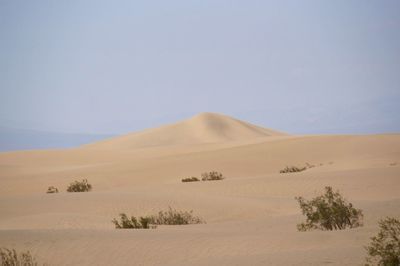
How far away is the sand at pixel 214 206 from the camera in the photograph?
9.34m

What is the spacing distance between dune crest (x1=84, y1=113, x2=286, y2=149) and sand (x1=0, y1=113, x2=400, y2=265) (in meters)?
42.3

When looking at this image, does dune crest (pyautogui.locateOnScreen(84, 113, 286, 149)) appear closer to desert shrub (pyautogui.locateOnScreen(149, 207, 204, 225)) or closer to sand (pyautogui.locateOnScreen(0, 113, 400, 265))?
sand (pyautogui.locateOnScreen(0, 113, 400, 265))

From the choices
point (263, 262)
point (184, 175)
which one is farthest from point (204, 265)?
point (184, 175)

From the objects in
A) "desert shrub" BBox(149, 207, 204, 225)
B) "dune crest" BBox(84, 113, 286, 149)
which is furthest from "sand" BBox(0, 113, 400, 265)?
"dune crest" BBox(84, 113, 286, 149)

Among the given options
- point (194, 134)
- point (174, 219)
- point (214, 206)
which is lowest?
point (174, 219)

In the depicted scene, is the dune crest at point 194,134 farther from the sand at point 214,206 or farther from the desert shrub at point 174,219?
the desert shrub at point 174,219

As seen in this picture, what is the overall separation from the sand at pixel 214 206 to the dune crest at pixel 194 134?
4231cm

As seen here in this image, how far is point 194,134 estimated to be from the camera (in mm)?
92875

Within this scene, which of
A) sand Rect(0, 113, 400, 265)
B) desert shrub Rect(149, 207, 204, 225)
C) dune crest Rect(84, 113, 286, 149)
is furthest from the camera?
dune crest Rect(84, 113, 286, 149)

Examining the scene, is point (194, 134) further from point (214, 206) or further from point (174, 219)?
point (174, 219)

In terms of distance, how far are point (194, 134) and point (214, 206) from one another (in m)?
75.3

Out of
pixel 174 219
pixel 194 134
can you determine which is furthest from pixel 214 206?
pixel 194 134

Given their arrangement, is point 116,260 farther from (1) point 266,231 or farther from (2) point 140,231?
(1) point 266,231

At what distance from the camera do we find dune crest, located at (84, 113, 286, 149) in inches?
3455
